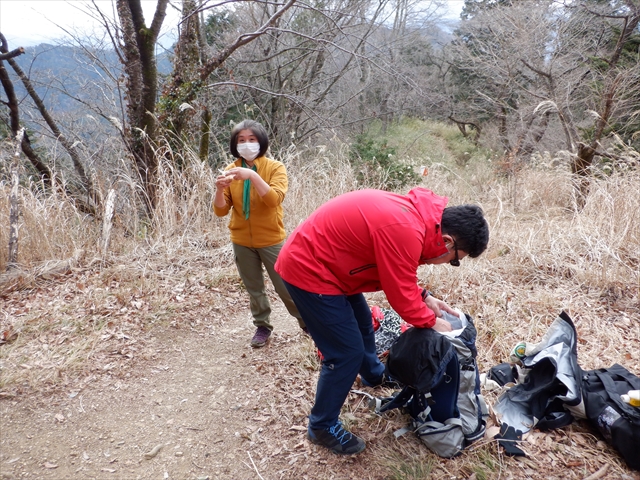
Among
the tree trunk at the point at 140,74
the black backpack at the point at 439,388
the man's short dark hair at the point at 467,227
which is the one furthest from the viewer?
the tree trunk at the point at 140,74

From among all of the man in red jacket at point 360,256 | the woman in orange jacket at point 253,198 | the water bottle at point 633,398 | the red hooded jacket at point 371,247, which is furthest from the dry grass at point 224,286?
the red hooded jacket at point 371,247

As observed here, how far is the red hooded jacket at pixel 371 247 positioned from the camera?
1.70 meters

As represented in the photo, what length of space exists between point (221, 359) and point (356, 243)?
1.88 metres

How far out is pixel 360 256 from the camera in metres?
1.82

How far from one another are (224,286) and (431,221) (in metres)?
2.79

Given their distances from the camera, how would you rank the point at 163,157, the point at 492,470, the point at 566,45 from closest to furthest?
1. the point at 492,470
2. the point at 163,157
3. the point at 566,45

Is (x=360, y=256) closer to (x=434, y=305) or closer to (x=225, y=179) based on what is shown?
(x=434, y=305)

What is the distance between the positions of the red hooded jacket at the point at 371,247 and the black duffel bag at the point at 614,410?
3.97 ft

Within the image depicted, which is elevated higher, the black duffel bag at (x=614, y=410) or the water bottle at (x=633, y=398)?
the water bottle at (x=633, y=398)

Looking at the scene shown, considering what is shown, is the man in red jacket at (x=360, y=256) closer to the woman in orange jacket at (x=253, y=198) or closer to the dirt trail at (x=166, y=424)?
the dirt trail at (x=166, y=424)

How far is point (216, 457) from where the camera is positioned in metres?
2.27

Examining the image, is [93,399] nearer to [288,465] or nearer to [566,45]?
[288,465]

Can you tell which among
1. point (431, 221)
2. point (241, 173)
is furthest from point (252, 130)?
point (431, 221)

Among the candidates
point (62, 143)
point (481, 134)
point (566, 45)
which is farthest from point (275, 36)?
point (481, 134)
